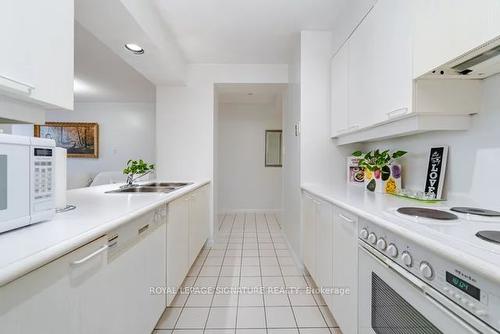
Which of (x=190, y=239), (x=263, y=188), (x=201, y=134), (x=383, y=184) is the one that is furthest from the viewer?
(x=263, y=188)

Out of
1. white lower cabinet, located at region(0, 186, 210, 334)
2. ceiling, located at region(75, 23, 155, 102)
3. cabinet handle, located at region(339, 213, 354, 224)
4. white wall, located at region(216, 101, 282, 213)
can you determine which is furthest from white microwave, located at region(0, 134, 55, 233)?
white wall, located at region(216, 101, 282, 213)

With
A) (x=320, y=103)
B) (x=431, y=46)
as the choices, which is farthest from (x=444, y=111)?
(x=320, y=103)

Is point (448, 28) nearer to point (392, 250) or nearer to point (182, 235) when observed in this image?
point (392, 250)

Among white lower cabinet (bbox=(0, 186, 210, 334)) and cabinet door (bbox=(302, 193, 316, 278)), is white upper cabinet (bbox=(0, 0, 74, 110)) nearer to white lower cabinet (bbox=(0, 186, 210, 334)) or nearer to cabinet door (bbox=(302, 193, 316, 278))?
white lower cabinet (bbox=(0, 186, 210, 334))

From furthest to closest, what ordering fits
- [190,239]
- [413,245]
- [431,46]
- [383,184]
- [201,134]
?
[201,134] < [190,239] < [383,184] < [431,46] < [413,245]

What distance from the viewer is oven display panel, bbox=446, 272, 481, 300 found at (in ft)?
1.92

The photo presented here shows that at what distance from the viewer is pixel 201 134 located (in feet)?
10.7

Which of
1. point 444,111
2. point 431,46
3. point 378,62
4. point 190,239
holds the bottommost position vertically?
point 190,239

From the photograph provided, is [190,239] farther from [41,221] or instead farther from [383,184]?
[383,184]

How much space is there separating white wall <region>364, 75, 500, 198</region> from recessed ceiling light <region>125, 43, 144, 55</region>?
2.32 metres

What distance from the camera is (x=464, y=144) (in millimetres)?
1338

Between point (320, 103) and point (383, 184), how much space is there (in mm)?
1037

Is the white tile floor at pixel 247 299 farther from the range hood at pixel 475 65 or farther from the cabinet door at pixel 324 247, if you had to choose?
the range hood at pixel 475 65

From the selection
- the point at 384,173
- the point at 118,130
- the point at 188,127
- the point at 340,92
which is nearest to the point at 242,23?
the point at 340,92
